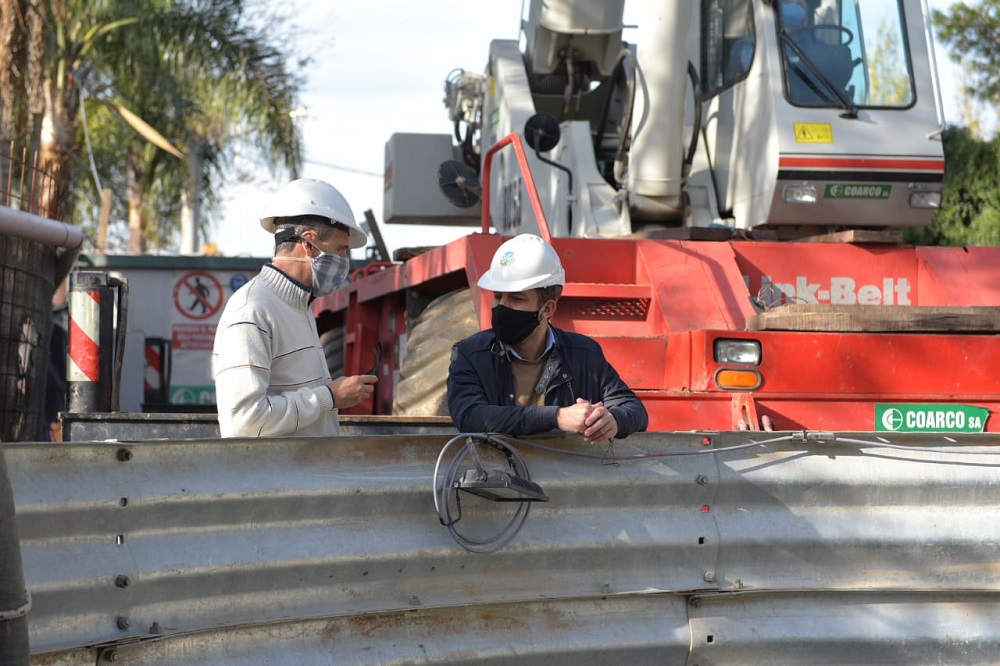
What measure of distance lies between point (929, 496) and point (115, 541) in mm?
2514

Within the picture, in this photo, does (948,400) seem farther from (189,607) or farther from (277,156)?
(277,156)

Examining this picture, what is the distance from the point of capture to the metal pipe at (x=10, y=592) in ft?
8.80

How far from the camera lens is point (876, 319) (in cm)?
599

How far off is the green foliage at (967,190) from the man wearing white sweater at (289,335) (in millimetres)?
14480

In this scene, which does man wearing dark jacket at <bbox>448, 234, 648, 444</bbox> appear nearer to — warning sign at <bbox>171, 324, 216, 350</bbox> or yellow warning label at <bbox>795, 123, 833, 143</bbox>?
yellow warning label at <bbox>795, 123, 833, 143</bbox>

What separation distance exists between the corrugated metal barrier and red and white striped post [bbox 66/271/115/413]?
11.9ft

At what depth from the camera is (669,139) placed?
7.99 m

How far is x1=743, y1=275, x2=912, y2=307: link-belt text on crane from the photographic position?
6973mm

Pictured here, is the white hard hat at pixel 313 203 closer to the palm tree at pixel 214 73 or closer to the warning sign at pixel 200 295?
the warning sign at pixel 200 295

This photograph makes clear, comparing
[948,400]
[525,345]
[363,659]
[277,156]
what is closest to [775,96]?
[948,400]

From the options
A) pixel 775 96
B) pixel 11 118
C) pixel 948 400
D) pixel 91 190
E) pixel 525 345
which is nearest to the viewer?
pixel 525 345

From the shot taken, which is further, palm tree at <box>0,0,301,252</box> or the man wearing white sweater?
palm tree at <box>0,0,301,252</box>

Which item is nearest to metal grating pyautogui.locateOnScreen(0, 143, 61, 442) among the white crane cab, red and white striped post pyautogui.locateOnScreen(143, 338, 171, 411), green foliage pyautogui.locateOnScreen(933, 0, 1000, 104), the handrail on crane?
the handrail on crane

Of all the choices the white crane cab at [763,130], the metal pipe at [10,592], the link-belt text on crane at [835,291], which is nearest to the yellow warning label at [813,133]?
the white crane cab at [763,130]
